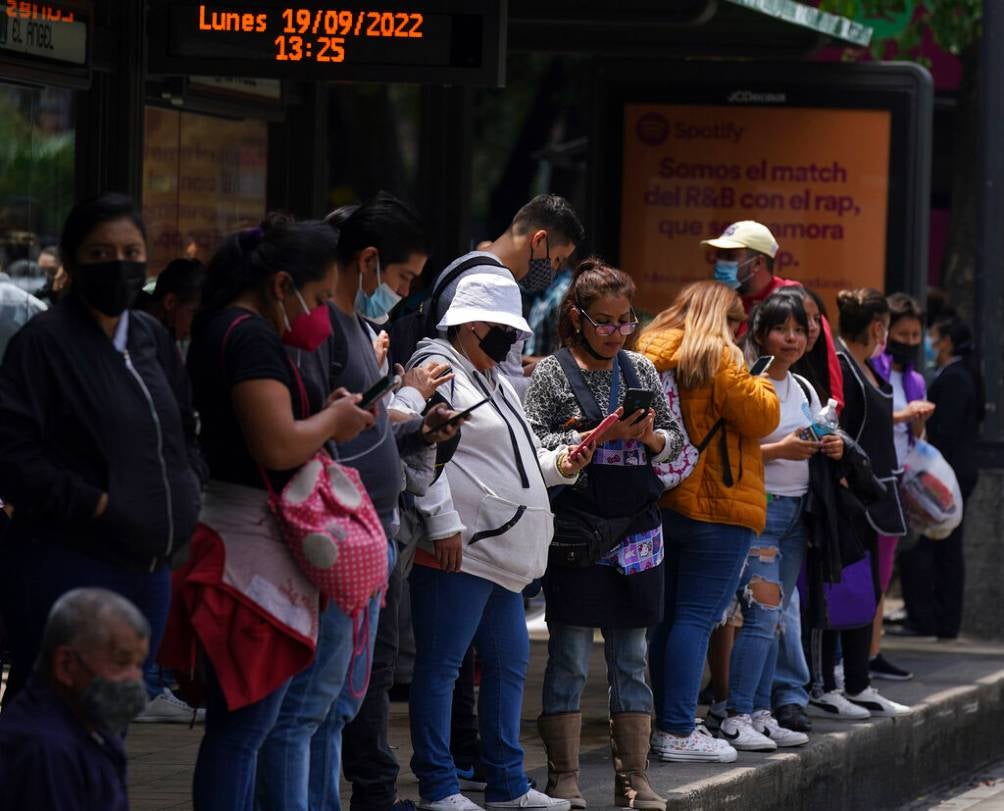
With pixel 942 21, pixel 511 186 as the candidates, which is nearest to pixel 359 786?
pixel 942 21

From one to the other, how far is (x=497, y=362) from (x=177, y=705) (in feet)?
8.25

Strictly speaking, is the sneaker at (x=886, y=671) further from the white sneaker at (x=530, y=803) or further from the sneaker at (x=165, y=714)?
the white sneaker at (x=530, y=803)

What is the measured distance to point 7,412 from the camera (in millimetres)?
4363

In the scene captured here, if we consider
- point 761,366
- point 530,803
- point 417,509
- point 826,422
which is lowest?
point 530,803

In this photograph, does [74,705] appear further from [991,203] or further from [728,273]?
[991,203]

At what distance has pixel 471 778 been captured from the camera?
6.72 metres

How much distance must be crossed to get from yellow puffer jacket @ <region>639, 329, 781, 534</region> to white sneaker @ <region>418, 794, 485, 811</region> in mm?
1428

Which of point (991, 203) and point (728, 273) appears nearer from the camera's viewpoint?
point (728, 273)

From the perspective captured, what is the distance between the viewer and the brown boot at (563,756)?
6352 mm

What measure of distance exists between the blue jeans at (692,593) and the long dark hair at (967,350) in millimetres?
4820

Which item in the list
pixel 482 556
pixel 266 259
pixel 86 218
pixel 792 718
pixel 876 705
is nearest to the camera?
pixel 86 218

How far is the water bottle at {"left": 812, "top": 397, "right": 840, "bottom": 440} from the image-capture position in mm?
7777

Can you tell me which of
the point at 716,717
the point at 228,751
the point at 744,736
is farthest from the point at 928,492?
the point at 228,751

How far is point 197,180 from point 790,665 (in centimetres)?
326
